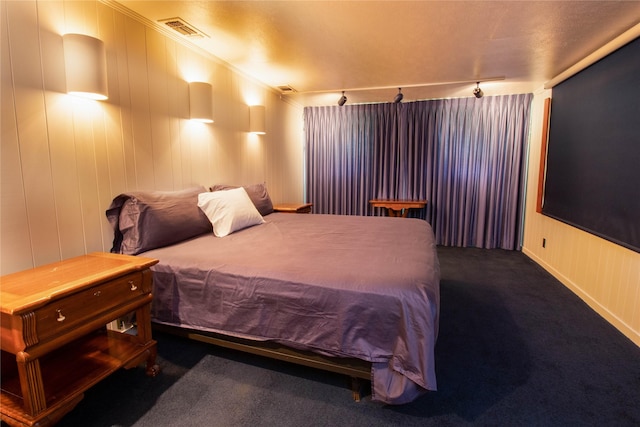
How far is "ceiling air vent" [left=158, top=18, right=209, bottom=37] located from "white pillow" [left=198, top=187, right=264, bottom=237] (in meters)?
1.30

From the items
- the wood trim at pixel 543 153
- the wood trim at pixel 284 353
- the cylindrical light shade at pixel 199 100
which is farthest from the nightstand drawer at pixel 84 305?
the wood trim at pixel 543 153

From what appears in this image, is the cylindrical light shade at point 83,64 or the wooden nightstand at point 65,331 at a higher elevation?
the cylindrical light shade at point 83,64

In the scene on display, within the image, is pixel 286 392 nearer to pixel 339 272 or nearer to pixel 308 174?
pixel 339 272

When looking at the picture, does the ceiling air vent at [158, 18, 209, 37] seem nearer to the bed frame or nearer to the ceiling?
the ceiling

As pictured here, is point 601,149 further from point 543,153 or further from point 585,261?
point 543,153

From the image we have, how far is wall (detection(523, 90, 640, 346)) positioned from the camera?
240 centimetres

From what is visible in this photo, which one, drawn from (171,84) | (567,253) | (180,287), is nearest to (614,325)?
(567,253)

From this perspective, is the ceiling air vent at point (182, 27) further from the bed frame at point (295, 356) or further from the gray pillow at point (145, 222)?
the bed frame at point (295, 356)

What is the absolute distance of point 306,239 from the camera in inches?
98.6

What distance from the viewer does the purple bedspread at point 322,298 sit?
4.93 ft

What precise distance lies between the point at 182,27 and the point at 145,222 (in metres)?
1.55

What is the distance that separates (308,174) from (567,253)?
12.8 ft

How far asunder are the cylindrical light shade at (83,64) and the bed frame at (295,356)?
1479mm

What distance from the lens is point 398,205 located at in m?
A: 4.97
